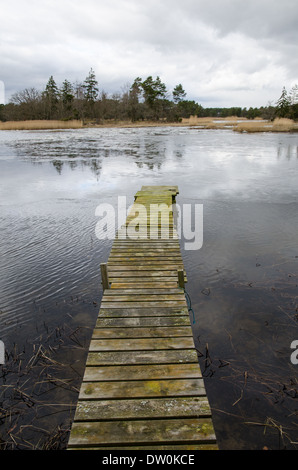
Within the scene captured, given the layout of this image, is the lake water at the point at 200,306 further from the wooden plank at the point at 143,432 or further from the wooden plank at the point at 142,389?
the wooden plank at the point at 143,432

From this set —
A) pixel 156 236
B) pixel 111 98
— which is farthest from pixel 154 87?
pixel 156 236

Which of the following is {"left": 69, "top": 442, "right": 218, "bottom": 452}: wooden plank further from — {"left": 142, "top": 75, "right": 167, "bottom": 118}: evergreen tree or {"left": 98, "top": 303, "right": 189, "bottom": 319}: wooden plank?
{"left": 142, "top": 75, "right": 167, "bottom": 118}: evergreen tree

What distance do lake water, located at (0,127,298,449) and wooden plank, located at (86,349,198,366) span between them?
0.67 meters

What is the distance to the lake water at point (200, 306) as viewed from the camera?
368 cm

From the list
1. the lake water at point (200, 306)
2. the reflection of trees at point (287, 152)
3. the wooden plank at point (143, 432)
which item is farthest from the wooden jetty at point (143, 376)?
the reflection of trees at point (287, 152)

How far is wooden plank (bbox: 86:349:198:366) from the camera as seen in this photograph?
3.67 m

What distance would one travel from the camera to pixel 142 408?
304cm

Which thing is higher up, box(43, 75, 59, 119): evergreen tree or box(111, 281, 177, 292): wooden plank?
box(43, 75, 59, 119): evergreen tree

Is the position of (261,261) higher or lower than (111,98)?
lower

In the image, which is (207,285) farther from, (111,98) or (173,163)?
(111,98)

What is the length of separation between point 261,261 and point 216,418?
14.3ft

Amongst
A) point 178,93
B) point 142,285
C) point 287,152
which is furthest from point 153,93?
point 142,285

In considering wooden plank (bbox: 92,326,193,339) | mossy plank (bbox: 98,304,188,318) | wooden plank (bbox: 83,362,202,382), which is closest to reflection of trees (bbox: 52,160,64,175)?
mossy plank (bbox: 98,304,188,318)
